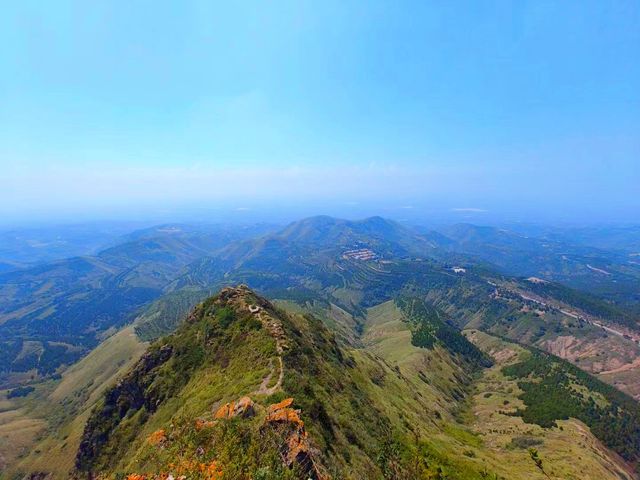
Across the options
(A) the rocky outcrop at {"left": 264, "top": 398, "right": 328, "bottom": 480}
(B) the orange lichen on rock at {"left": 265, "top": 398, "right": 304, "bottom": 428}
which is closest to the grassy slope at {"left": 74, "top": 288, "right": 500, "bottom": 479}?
(B) the orange lichen on rock at {"left": 265, "top": 398, "right": 304, "bottom": 428}

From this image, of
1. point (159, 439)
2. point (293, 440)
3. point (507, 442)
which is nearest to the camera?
point (293, 440)

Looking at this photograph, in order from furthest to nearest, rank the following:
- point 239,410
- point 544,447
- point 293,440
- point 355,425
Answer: point 544,447, point 355,425, point 239,410, point 293,440

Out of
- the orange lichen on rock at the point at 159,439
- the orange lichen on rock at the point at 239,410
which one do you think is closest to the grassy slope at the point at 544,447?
the orange lichen on rock at the point at 239,410

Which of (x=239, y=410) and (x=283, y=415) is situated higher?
(x=283, y=415)

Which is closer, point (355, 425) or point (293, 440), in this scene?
point (293, 440)

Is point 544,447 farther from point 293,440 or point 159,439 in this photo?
point 159,439

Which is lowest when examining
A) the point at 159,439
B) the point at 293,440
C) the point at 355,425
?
the point at 355,425

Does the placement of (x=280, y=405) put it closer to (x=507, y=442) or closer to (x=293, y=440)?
(x=293, y=440)

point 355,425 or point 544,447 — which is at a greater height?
point 355,425

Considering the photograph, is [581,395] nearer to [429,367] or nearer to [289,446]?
[429,367]

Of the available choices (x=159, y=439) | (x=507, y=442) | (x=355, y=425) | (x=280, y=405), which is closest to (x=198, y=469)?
(x=280, y=405)

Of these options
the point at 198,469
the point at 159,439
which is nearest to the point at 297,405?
the point at 198,469

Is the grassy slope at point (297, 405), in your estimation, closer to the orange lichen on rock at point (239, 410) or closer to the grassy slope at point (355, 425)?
the grassy slope at point (355, 425)
